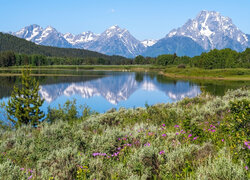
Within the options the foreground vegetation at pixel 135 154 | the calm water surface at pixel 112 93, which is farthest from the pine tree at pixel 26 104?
the foreground vegetation at pixel 135 154

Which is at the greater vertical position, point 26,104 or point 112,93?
point 26,104

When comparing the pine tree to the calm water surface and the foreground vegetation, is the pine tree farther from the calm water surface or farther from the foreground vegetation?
the foreground vegetation

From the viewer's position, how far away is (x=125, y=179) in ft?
17.0

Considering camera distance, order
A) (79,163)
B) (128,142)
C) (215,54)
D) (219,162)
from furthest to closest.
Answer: (215,54), (128,142), (79,163), (219,162)

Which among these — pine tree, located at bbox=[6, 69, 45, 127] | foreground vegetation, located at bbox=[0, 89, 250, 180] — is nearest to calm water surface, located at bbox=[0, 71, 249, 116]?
pine tree, located at bbox=[6, 69, 45, 127]

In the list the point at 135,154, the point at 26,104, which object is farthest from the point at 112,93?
the point at 135,154

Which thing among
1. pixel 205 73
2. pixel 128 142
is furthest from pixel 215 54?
pixel 128 142

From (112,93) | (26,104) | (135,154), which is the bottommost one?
(112,93)

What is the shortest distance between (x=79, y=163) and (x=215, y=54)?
412 feet

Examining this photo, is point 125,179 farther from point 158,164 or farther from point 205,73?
point 205,73

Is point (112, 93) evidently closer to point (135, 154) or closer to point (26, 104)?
point (26, 104)

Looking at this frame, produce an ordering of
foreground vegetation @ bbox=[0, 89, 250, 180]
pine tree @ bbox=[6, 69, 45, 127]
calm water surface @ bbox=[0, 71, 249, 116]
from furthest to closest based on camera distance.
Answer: calm water surface @ bbox=[0, 71, 249, 116] → pine tree @ bbox=[6, 69, 45, 127] → foreground vegetation @ bbox=[0, 89, 250, 180]

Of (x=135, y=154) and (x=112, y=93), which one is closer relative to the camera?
(x=135, y=154)

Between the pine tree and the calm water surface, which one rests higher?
the pine tree
